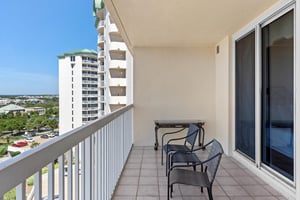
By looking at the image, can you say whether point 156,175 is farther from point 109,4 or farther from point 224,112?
point 109,4

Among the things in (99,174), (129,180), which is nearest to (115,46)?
(129,180)

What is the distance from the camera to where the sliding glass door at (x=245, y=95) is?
12.6ft

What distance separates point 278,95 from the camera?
10.1 feet

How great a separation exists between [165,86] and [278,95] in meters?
2.85

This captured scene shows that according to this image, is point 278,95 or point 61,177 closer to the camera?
point 61,177

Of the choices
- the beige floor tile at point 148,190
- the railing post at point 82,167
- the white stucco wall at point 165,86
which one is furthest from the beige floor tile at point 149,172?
the railing post at point 82,167

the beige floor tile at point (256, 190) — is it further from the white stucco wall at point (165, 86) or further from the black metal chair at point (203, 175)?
the white stucco wall at point (165, 86)

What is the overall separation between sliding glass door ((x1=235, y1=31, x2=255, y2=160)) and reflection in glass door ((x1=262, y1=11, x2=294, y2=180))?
0.37 metres

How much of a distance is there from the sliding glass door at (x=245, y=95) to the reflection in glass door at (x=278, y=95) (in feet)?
1.20

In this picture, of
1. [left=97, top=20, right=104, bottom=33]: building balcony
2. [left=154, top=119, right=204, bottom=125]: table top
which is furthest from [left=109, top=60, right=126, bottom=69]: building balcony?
[left=154, top=119, right=204, bottom=125]: table top

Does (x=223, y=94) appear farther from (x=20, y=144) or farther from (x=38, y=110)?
(x=20, y=144)

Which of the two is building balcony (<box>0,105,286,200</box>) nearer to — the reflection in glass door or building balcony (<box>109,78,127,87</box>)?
the reflection in glass door

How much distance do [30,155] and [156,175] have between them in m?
2.92

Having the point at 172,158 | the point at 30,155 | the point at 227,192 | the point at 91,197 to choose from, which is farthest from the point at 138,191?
the point at 30,155
